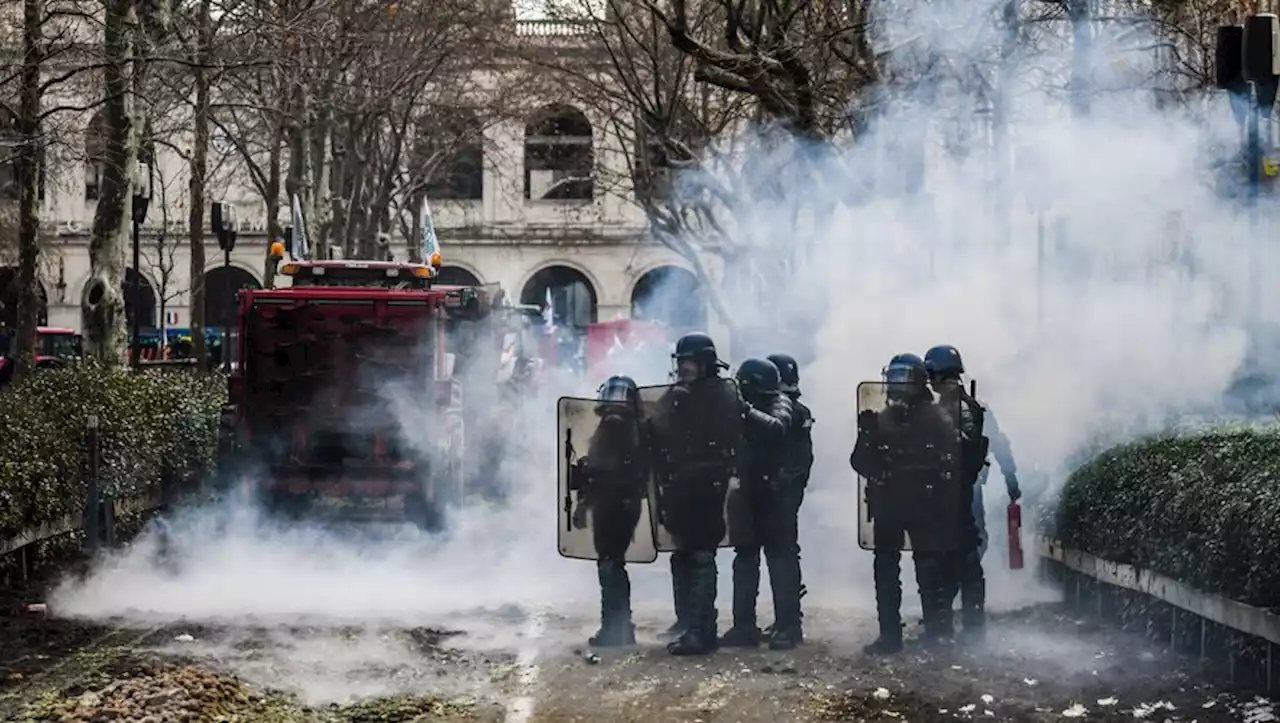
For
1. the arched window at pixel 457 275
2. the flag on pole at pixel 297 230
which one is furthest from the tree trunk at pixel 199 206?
the arched window at pixel 457 275

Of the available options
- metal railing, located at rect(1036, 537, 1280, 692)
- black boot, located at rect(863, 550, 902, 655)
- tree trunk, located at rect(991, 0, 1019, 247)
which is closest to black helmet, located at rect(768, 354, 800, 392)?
black boot, located at rect(863, 550, 902, 655)

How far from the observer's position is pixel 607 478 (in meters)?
10.1

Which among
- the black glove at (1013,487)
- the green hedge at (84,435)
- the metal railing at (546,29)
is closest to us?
the black glove at (1013,487)

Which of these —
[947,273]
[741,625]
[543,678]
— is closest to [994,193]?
[947,273]

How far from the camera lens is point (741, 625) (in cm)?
1030

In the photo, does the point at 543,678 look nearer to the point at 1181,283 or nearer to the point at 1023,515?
the point at 1023,515

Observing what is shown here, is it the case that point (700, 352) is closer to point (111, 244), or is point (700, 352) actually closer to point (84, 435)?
point (84, 435)

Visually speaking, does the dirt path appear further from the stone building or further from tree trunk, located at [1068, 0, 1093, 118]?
the stone building

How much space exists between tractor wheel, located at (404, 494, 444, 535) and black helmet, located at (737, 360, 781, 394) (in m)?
4.98

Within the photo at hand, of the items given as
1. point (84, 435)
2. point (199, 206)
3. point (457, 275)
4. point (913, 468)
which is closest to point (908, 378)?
point (913, 468)

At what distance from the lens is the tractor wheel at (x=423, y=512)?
48.4 ft

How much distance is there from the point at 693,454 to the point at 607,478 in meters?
0.52

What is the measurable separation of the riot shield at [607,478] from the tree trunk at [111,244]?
8933 mm

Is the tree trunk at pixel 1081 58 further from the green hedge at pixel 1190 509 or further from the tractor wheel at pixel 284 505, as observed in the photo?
the tractor wheel at pixel 284 505
